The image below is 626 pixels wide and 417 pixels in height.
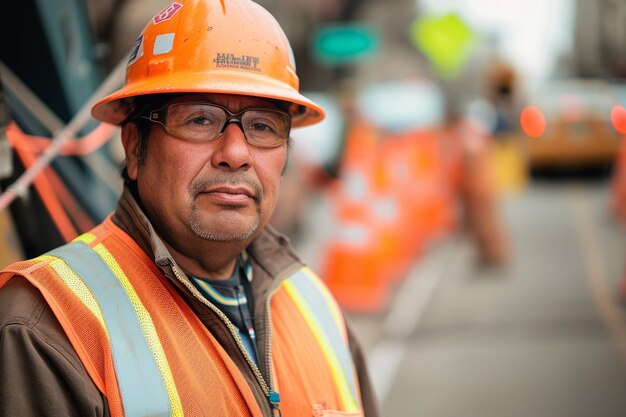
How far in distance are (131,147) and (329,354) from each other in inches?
35.9

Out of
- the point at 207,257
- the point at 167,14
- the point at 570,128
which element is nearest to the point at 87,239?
the point at 207,257

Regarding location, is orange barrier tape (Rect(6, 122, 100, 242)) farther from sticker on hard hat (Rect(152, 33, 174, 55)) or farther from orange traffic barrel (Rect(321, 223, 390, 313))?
orange traffic barrel (Rect(321, 223, 390, 313))

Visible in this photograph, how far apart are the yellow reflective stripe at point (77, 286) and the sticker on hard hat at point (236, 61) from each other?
720 mm

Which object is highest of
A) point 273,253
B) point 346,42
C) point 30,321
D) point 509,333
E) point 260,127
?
point 346,42

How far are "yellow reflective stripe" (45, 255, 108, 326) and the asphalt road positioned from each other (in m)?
4.49

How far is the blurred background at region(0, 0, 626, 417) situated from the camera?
11.0 ft

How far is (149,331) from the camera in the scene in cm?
209

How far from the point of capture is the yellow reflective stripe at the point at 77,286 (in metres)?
2.03

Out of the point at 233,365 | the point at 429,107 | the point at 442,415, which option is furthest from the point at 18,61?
the point at 429,107

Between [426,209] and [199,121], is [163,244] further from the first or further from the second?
[426,209]

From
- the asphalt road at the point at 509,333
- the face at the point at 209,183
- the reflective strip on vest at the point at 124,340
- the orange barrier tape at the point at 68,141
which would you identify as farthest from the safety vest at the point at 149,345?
the asphalt road at the point at 509,333

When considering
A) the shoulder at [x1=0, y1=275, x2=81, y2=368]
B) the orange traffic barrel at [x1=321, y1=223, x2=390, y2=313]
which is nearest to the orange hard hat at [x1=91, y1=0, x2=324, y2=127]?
the shoulder at [x1=0, y1=275, x2=81, y2=368]

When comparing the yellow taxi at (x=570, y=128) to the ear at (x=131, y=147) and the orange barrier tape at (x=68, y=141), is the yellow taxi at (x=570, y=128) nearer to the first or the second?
the orange barrier tape at (x=68, y=141)

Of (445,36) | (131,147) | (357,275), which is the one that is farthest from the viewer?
(445,36)
